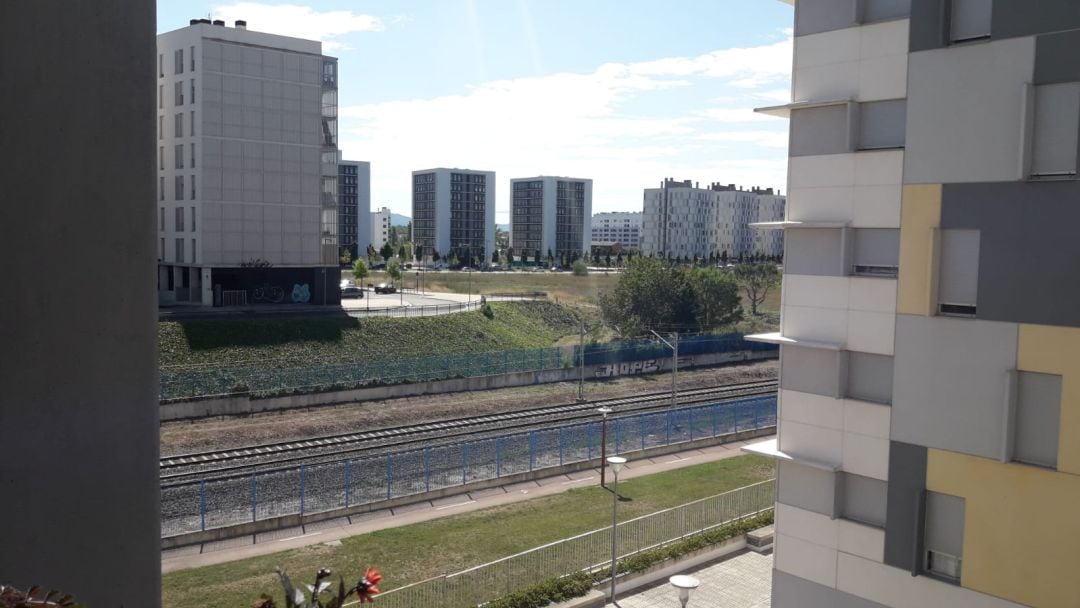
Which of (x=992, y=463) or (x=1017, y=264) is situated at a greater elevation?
(x=1017, y=264)

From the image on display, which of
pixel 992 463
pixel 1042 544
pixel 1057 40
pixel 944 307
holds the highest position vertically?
pixel 1057 40

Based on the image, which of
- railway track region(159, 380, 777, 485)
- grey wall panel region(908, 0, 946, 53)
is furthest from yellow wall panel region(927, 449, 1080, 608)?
railway track region(159, 380, 777, 485)

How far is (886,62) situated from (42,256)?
1018 centimetres

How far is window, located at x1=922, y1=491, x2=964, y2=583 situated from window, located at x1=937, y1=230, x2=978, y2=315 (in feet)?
8.22

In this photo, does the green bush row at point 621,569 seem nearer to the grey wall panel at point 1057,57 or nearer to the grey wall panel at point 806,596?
the grey wall panel at point 806,596

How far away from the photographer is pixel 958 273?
10383 mm

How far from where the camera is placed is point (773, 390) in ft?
155

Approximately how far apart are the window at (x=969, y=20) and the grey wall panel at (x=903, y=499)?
17.5 feet

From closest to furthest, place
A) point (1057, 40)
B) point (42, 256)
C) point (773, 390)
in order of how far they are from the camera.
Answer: point (42, 256), point (1057, 40), point (773, 390)

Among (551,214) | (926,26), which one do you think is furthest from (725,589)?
(551,214)

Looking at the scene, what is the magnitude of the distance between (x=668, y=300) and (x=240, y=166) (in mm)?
30701

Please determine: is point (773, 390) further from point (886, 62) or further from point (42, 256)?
point (42, 256)

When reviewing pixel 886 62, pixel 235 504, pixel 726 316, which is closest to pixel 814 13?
pixel 886 62

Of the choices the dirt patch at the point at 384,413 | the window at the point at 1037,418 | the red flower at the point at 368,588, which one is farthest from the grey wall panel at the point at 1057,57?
the dirt patch at the point at 384,413
